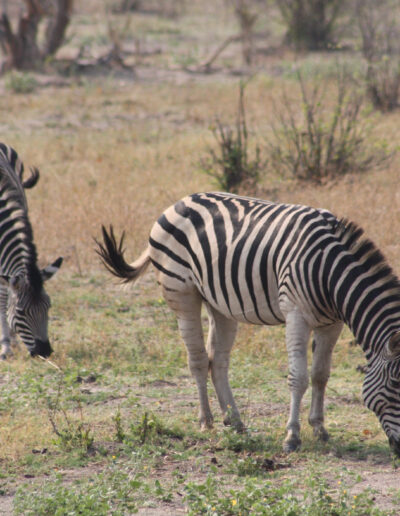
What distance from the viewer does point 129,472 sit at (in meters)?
4.39

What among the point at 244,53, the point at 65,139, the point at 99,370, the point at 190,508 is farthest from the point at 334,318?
the point at 244,53

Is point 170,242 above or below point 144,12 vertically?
below

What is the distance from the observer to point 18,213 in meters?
6.54

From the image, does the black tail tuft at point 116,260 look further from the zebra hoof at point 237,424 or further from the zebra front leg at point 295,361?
the zebra front leg at point 295,361

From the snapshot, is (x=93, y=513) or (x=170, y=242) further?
(x=170, y=242)

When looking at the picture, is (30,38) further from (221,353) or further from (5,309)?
(221,353)

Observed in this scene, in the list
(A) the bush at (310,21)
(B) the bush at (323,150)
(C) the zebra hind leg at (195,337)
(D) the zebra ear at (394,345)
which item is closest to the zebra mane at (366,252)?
→ (D) the zebra ear at (394,345)

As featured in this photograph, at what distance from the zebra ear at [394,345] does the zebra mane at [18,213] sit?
338cm

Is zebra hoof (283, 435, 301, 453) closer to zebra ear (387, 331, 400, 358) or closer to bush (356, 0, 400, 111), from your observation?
zebra ear (387, 331, 400, 358)

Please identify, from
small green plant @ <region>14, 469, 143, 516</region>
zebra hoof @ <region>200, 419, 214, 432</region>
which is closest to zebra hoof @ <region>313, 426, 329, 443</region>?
zebra hoof @ <region>200, 419, 214, 432</region>

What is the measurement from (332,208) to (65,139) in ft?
23.4

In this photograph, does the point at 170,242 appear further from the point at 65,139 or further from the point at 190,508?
the point at 65,139

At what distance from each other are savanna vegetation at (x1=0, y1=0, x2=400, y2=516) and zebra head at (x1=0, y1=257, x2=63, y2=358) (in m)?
0.27

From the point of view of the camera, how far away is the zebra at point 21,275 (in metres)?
6.25
